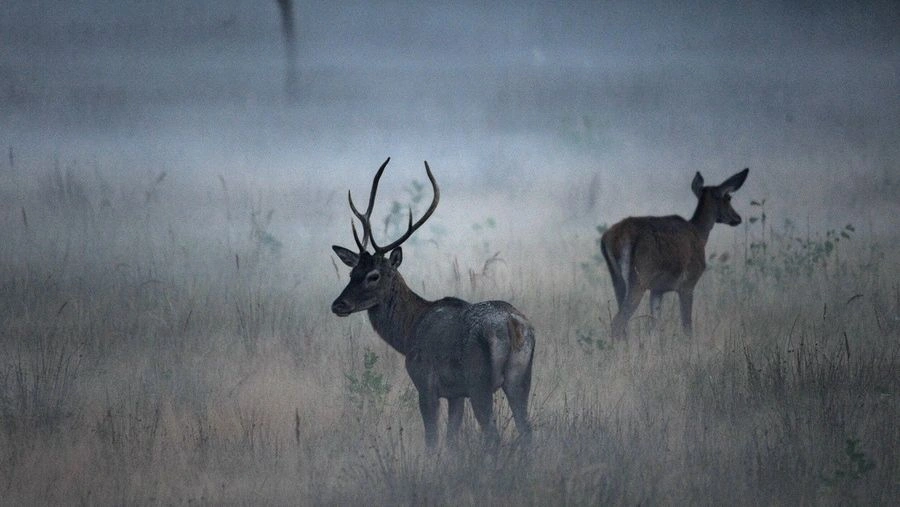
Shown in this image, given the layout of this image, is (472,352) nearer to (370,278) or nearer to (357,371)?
(370,278)

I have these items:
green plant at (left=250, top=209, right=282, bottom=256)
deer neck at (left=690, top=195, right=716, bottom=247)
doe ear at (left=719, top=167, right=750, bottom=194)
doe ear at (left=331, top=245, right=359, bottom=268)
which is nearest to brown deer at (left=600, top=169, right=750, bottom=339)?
doe ear at (left=719, top=167, right=750, bottom=194)

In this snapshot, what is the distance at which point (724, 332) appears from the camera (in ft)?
28.7

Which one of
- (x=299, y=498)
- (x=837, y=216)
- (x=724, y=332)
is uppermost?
(x=837, y=216)

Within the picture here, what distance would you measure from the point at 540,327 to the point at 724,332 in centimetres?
137

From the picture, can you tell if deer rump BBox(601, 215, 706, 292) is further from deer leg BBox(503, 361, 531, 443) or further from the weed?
deer leg BBox(503, 361, 531, 443)

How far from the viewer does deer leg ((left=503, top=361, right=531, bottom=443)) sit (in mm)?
5918

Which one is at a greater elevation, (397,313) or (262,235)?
(262,235)

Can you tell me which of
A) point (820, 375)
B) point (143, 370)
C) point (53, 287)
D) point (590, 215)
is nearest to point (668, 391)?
point (820, 375)

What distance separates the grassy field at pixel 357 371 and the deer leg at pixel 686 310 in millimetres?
222

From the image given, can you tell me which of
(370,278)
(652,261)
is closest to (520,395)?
(370,278)

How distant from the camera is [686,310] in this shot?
917 centimetres

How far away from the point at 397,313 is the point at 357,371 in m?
1.35

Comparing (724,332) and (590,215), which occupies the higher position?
(590,215)

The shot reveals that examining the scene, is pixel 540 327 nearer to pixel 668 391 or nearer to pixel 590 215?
pixel 668 391
